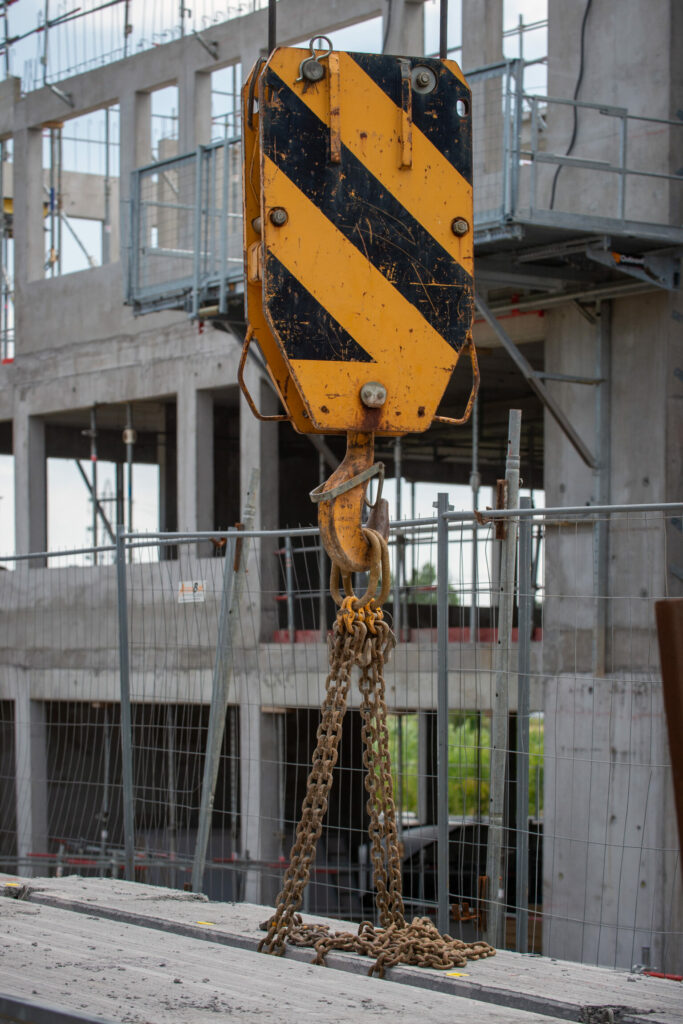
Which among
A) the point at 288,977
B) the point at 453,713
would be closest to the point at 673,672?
the point at 288,977

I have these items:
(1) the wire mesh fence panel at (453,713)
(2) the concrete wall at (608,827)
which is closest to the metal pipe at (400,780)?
(1) the wire mesh fence panel at (453,713)

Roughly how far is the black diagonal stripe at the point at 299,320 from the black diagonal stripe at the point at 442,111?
0.65 metres

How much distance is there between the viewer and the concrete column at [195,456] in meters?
17.5

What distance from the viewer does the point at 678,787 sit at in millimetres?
3109

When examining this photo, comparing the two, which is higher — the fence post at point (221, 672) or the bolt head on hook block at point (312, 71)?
the bolt head on hook block at point (312, 71)

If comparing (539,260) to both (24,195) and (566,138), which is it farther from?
(24,195)

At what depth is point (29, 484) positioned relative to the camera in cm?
2011

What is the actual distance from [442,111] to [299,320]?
84 cm

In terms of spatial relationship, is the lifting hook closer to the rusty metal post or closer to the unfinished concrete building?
the rusty metal post

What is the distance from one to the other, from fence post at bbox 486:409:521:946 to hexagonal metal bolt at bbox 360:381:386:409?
1885mm

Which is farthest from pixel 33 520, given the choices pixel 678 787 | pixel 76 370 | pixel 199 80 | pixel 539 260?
pixel 678 787

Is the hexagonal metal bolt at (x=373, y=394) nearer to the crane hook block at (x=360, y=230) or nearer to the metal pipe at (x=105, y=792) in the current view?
the crane hook block at (x=360, y=230)

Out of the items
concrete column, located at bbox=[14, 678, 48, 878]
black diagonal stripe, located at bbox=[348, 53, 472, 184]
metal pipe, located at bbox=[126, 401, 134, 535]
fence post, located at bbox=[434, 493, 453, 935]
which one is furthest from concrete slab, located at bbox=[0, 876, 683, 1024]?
metal pipe, located at bbox=[126, 401, 134, 535]

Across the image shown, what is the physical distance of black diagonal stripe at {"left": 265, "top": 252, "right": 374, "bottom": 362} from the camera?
4.21 m
